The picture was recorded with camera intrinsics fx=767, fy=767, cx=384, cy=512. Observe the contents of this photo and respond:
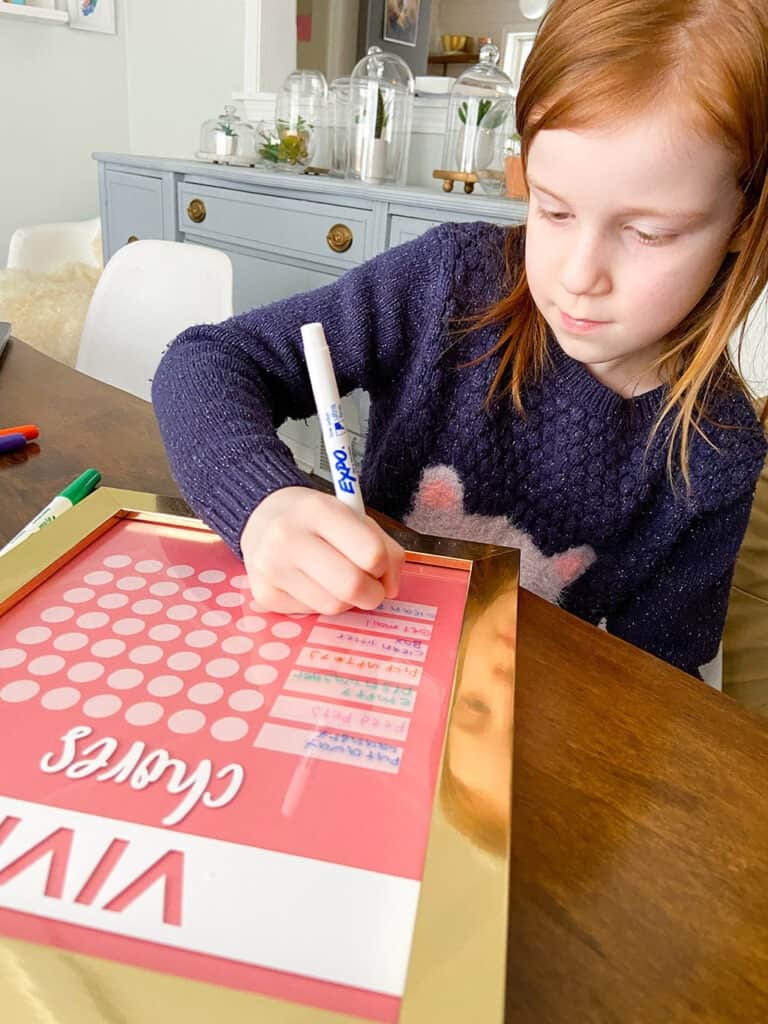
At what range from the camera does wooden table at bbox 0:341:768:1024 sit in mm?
248

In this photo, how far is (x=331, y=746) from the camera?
286 millimetres

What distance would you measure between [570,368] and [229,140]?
155 centimetres

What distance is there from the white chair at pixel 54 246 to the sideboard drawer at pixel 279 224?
67 centimetres

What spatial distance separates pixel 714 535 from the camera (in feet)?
2.43

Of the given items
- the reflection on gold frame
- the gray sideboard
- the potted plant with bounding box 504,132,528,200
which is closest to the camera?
the reflection on gold frame

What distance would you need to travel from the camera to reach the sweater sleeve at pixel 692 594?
74 centimetres

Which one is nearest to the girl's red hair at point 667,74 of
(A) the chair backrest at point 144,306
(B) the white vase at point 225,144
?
(A) the chair backrest at point 144,306

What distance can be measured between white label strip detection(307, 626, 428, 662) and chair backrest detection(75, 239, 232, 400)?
0.90 meters

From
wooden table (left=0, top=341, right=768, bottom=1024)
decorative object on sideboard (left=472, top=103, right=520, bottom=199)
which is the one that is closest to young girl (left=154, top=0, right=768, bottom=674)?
wooden table (left=0, top=341, right=768, bottom=1024)

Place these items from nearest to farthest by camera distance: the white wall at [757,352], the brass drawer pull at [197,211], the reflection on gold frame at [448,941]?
the reflection on gold frame at [448,941] → the white wall at [757,352] → the brass drawer pull at [197,211]

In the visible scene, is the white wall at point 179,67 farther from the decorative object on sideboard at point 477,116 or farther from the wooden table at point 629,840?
the wooden table at point 629,840

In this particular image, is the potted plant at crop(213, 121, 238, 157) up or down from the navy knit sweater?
up

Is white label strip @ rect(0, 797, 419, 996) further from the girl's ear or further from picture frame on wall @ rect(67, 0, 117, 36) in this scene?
picture frame on wall @ rect(67, 0, 117, 36)

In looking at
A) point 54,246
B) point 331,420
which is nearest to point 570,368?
point 331,420
